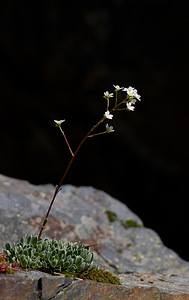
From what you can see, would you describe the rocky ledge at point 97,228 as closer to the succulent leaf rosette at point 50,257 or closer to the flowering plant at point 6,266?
the succulent leaf rosette at point 50,257

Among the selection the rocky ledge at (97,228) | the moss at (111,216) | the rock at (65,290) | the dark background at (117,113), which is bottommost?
the rock at (65,290)

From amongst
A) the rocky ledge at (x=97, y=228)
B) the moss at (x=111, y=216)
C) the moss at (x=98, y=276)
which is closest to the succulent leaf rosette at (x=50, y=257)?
the moss at (x=98, y=276)

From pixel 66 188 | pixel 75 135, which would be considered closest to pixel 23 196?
pixel 66 188

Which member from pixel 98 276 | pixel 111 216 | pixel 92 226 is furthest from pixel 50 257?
pixel 111 216

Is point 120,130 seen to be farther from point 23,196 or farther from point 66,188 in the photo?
point 23,196

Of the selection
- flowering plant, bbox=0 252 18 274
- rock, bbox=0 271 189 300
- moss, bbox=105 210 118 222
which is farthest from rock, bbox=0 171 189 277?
rock, bbox=0 271 189 300

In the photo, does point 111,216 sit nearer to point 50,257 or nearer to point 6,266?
point 50,257
